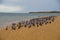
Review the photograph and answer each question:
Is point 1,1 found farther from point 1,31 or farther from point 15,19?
point 1,31

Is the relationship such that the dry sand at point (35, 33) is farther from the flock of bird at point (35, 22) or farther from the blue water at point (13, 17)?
the blue water at point (13, 17)

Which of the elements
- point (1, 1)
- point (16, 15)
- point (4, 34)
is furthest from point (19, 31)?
point (1, 1)

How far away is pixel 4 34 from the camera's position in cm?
84

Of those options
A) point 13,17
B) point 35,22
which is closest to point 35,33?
point 35,22

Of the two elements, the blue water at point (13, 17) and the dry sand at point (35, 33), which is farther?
the blue water at point (13, 17)

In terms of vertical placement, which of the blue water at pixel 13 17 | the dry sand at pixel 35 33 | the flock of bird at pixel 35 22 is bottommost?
the dry sand at pixel 35 33

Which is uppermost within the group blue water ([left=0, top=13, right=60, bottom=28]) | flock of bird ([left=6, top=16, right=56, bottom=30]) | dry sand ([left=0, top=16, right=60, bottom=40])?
blue water ([left=0, top=13, right=60, bottom=28])

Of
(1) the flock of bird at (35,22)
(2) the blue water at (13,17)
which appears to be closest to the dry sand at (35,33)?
(1) the flock of bird at (35,22)

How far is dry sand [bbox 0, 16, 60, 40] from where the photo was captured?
2.62 ft

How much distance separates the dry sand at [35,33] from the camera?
0.80 m

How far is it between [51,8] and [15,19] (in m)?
0.35

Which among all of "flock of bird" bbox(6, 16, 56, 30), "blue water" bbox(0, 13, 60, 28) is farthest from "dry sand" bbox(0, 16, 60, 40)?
"blue water" bbox(0, 13, 60, 28)

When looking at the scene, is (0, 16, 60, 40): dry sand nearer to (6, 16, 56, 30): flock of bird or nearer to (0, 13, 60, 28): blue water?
(6, 16, 56, 30): flock of bird

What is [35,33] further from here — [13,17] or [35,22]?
[13,17]
